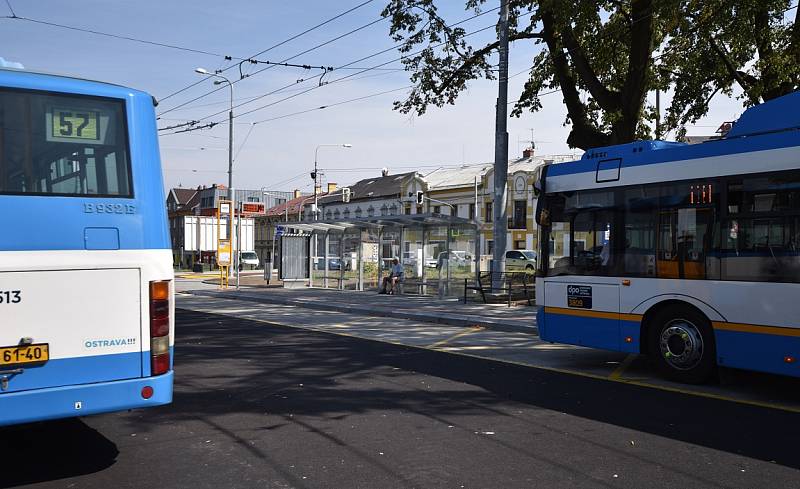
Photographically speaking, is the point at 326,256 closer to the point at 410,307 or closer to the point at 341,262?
the point at 341,262

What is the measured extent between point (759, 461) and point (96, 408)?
4.96 metres

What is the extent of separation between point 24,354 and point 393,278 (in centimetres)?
2071

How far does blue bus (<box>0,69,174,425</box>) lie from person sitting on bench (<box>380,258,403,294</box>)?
19.8 m

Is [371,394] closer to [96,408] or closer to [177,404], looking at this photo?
[177,404]

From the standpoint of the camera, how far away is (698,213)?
27.9 ft

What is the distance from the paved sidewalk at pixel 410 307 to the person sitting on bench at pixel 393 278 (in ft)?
1.75

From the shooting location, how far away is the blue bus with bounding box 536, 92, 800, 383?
7660 millimetres

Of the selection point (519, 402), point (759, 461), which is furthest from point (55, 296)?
point (759, 461)

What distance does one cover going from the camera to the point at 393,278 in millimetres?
25266

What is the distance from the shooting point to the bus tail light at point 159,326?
5242 mm

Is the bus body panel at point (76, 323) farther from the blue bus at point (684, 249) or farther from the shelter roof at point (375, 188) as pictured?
the shelter roof at point (375, 188)

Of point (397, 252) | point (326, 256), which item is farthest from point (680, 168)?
point (326, 256)

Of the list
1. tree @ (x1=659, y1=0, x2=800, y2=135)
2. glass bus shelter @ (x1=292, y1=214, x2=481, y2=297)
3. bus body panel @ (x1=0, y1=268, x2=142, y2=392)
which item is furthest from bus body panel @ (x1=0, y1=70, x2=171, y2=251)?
glass bus shelter @ (x1=292, y1=214, x2=481, y2=297)

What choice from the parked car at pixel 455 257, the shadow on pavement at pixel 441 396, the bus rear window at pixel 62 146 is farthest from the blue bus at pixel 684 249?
the parked car at pixel 455 257
